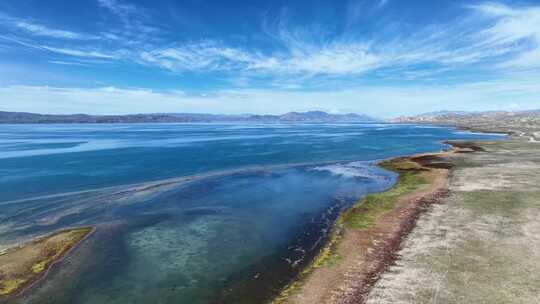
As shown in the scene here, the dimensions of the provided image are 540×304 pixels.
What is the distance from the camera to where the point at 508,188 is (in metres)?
29.9

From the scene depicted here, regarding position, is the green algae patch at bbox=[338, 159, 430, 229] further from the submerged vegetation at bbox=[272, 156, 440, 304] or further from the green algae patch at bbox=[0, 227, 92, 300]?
the green algae patch at bbox=[0, 227, 92, 300]

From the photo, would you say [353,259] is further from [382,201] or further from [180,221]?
[180,221]

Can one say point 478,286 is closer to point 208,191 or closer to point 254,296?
point 254,296

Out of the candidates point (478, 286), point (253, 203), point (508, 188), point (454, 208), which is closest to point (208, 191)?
point (253, 203)

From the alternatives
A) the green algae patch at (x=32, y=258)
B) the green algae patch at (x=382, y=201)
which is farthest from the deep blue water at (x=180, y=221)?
the green algae patch at (x=382, y=201)

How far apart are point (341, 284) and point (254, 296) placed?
4080mm

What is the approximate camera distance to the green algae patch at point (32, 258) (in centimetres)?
1570

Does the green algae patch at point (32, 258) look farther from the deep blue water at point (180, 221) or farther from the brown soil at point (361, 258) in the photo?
the brown soil at point (361, 258)

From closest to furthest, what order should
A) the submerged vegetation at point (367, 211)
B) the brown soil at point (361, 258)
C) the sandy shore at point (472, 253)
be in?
the sandy shore at point (472, 253) < the brown soil at point (361, 258) < the submerged vegetation at point (367, 211)

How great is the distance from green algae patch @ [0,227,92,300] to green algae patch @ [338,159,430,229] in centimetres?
1838

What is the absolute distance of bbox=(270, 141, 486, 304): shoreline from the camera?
46.6 ft

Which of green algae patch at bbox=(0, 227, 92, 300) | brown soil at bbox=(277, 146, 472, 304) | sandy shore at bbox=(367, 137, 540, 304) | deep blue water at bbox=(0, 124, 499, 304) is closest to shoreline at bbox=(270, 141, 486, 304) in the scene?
brown soil at bbox=(277, 146, 472, 304)

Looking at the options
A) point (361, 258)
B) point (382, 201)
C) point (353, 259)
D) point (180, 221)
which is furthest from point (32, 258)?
point (382, 201)

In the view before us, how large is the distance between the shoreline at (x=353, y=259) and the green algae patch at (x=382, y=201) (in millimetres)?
335
